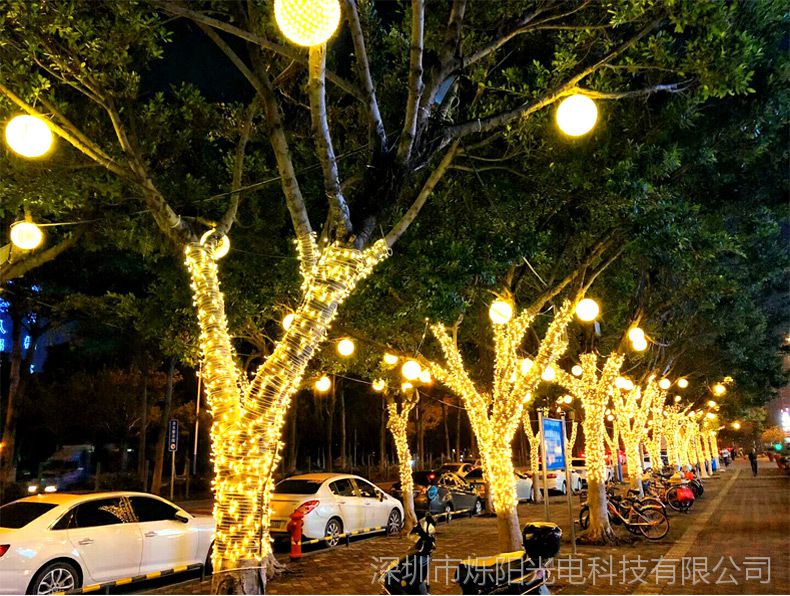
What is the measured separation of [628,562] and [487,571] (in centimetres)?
541

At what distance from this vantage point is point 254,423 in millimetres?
5090

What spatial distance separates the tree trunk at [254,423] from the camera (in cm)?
A: 505

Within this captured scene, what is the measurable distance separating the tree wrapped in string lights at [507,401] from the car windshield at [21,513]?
6.19m

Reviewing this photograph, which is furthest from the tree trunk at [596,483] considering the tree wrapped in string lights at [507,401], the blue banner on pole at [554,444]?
the tree wrapped in string lights at [507,401]

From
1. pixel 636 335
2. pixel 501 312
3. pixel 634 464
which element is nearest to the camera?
pixel 501 312

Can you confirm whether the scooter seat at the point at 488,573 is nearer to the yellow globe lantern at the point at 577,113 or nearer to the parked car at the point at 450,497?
the yellow globe lantern at the point at 577,113

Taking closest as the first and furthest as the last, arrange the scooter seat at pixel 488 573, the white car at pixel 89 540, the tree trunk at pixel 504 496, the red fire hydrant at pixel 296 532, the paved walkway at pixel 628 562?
the scooter seat at pixel 488 573, the white car at pixel 89 540, the paved walkway at pixel 628 562, the tree trunk at pixel 504 496, the red fire hydrant at pixel 296 532

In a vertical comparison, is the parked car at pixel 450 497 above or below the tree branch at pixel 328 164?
below

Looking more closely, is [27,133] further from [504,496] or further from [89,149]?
[504,496]

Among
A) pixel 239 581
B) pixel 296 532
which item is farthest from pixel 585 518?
pixel 239 581

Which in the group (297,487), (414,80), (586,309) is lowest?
(297,487)

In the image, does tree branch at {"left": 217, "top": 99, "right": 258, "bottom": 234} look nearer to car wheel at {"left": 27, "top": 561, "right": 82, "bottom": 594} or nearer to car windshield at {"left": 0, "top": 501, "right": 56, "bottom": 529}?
car windshield at {"left": 0, "top": 501, "right": 56, "bottom": 529}

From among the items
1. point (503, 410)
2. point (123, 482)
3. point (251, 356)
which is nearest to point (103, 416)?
point (123, 482)

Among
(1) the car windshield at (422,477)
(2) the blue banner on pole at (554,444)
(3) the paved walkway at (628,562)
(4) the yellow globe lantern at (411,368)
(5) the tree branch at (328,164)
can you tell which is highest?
(5) the tree branch at (328,164)
